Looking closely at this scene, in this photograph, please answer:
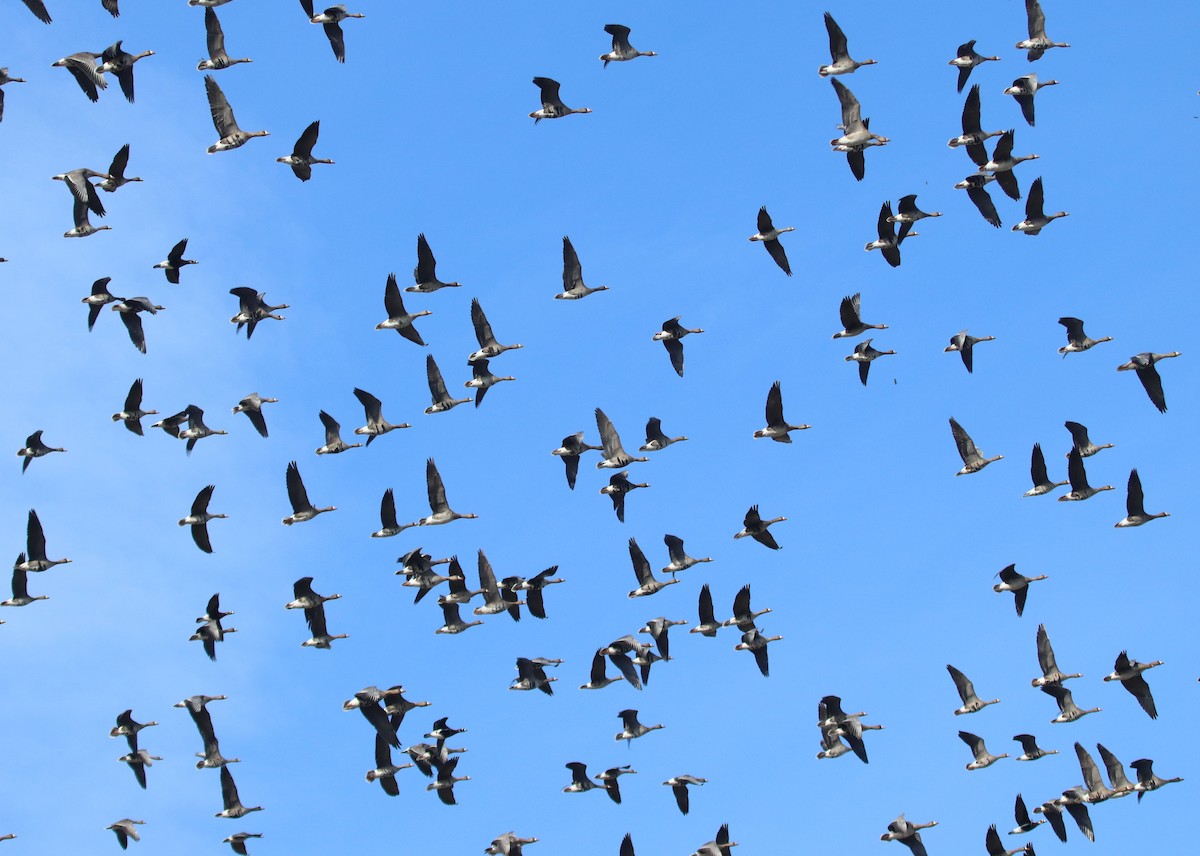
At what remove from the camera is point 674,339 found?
60.9m

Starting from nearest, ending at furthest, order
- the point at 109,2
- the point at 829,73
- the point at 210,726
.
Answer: the point at 109,2 < the point at 829,73 < the point at 210,726

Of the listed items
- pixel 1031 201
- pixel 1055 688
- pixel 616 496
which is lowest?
pixel 1055 688

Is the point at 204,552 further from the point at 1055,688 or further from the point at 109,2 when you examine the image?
the point at 1055,688

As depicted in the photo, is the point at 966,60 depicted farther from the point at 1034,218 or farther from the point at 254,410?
the point at 254,410

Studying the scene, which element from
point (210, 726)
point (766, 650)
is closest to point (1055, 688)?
point (766, 650)

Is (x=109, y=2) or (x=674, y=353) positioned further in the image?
(x=674, y=353)

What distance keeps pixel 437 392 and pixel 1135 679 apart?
2047 centimetres

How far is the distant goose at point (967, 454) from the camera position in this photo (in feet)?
203

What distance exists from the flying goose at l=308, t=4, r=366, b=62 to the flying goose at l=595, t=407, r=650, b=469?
1216cm

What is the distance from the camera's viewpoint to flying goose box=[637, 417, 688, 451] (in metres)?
62.7

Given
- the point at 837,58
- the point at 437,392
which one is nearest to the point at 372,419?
the point at 437,392

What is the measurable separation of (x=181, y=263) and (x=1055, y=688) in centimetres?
2631

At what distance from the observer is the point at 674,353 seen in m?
61.1

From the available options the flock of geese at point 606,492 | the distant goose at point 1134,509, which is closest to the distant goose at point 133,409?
the flock of geese at point 606,492
